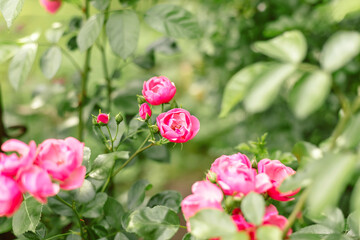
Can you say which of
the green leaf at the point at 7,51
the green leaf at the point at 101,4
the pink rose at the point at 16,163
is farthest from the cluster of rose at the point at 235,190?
the green leaf at the point at 7,51

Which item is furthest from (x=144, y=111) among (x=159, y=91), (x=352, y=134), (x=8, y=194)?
(x=352, y=134)

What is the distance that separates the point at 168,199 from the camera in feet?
2.57

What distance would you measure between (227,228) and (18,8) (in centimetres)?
60

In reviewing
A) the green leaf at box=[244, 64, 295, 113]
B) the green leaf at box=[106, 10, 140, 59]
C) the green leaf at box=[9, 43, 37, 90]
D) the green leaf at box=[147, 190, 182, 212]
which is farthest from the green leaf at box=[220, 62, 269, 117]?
the green leaf at box=[9, 43, 37, 90]

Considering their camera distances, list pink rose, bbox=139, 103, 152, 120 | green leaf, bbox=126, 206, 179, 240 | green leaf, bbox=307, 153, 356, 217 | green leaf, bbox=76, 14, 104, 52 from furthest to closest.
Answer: green leaf, bbox=76, 14, 104, 52, pink rose, bbox=139, 103, 152, 120, green leaf, bbox=126, 206, 179, 240, green leaf, bbox=307, 153, 356, 217

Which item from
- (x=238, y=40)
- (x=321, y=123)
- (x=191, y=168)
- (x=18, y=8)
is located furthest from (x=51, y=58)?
(x=191, y=168)

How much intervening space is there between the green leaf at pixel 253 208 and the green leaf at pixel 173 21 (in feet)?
1.79

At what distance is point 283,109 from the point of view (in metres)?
1.56

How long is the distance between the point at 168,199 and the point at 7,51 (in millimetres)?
557

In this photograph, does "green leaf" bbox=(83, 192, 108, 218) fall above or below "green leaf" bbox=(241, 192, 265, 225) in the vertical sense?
below

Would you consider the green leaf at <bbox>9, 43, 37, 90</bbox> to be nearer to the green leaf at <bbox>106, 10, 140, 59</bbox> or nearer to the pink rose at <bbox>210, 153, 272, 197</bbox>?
the green leaf at <bbox>106, 10, 140, 59</bbox>

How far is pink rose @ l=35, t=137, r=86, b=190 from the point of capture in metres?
0.51

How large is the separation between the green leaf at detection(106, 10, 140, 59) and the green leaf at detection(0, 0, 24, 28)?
0.22 meters

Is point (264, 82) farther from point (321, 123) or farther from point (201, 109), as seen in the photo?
point (201, 109)
